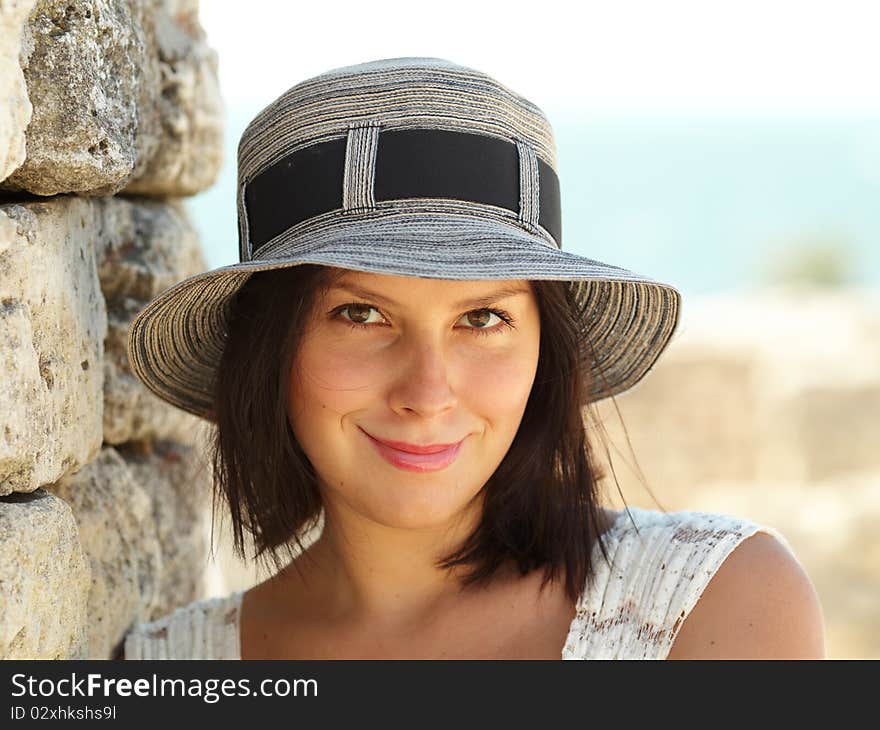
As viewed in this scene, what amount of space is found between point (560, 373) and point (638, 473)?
272 mm

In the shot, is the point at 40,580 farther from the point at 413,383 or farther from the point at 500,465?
the point at 500,465

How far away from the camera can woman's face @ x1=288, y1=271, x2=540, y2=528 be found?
181 cm

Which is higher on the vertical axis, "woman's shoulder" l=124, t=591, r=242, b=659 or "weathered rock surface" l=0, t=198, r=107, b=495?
"weathered rock surface" l=0, t=198, r=107, b=495

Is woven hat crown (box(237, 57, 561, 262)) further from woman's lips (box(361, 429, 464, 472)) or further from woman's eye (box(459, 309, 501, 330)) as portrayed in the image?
woman's lips (box(361, 429, 464, 472))

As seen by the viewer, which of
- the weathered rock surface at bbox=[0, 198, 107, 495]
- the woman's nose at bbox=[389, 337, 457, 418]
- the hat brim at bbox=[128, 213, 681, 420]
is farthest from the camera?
the woman's nose at bbox=[389, 337, 457, 418]

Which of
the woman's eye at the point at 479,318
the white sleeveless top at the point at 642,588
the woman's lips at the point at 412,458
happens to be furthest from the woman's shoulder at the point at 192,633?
the woman's eye at the point at 479,318

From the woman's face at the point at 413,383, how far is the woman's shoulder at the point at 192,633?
472mm

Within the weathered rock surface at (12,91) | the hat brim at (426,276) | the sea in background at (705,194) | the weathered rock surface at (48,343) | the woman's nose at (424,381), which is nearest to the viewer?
the weathered rock surface at (12,91)

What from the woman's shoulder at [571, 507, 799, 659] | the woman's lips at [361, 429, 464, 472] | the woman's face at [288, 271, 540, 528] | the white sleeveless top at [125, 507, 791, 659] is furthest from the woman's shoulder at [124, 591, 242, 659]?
the woman's shoulder at [571, 507, 799, 659]

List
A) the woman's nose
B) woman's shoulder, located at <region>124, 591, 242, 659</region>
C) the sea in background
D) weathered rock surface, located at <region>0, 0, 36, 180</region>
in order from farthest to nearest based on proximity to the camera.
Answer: the sea in background → woman's shoulder, located at <region>124, 591, 242, 659</region> → the woman's nose → weathered rock surface, located at <region>0, 0, 36, 180</region>

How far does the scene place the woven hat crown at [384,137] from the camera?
1810mm

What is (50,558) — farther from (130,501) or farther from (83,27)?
(83,27)

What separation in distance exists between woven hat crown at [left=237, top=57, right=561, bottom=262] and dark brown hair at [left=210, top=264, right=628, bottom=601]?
143mm

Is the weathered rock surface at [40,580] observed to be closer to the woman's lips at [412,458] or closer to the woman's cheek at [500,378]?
the woman's lips at [412,458]
